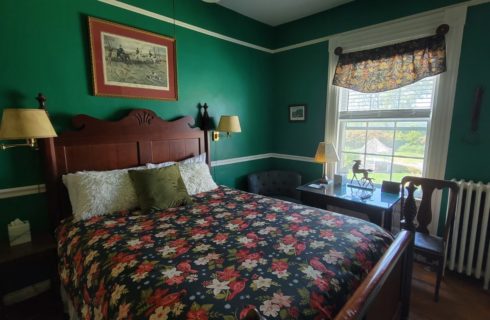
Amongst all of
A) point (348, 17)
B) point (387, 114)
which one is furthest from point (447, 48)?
point (348, 17)

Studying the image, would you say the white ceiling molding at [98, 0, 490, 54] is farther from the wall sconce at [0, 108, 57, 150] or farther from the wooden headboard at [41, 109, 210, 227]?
the wall sconce at [0, 108, 57, 150]

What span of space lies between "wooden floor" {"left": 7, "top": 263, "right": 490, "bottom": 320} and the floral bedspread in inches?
20.0

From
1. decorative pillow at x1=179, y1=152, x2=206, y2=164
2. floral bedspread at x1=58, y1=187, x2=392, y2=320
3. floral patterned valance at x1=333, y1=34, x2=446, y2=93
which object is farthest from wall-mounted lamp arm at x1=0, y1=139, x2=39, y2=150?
floral patterned valance at x1=333, y1=34, x2=446, y2=93

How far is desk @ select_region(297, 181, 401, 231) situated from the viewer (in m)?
2.25

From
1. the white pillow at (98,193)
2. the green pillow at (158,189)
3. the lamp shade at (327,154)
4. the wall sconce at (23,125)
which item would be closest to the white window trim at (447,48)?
the lamp shade at (327,154)

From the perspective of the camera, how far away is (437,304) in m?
1.94

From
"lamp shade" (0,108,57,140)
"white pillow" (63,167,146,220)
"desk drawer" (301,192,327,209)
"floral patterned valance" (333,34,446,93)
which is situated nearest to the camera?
"lamp shade" (0,108,57,140)

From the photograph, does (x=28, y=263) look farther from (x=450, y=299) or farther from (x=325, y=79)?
(x=325, y=79)

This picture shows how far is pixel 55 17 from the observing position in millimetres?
1908

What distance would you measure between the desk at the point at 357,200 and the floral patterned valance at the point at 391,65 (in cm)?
114

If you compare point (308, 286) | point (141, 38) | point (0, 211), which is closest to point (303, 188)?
point (308, 286)

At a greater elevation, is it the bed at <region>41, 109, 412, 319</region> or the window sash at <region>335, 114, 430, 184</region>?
the window sash at <region>335, 114, 430, 184</region>

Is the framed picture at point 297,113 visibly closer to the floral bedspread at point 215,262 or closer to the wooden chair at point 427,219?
the wooden chair at point 427,219

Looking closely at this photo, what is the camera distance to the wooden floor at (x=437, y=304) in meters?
1.81
